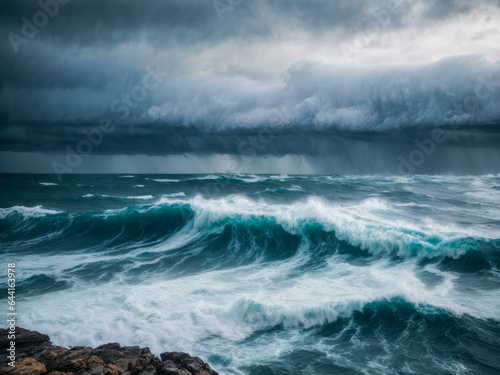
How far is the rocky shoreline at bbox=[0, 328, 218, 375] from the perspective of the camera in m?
6.14

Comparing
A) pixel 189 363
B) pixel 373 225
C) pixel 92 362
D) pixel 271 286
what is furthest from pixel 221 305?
pixel 373 225

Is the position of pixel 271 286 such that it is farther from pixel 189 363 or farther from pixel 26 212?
pixel 26 212

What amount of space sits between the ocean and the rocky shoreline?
3.70ft

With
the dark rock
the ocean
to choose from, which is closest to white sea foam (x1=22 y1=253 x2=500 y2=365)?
the ocean

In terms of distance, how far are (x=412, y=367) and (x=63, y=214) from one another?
26689 mm

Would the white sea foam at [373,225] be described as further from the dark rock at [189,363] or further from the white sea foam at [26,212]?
the dark rock at [189,363]

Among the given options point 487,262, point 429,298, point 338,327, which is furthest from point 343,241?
point 338,327

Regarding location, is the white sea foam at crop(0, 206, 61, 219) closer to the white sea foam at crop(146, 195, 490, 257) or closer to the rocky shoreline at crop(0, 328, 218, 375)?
the white sea foam at crop(146, 195, 490, 257)

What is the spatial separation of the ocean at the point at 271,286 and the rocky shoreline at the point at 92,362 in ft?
3.70

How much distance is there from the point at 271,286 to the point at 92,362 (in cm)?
792

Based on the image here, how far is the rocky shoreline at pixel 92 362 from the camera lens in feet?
20.1

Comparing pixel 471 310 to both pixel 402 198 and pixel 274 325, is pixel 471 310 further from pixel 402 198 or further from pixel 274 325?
pixel 402 198

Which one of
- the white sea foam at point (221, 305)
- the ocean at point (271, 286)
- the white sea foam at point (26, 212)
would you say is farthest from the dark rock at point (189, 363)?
the white sea foam at point (26, 212)

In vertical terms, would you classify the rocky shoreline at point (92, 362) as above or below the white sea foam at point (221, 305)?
above
